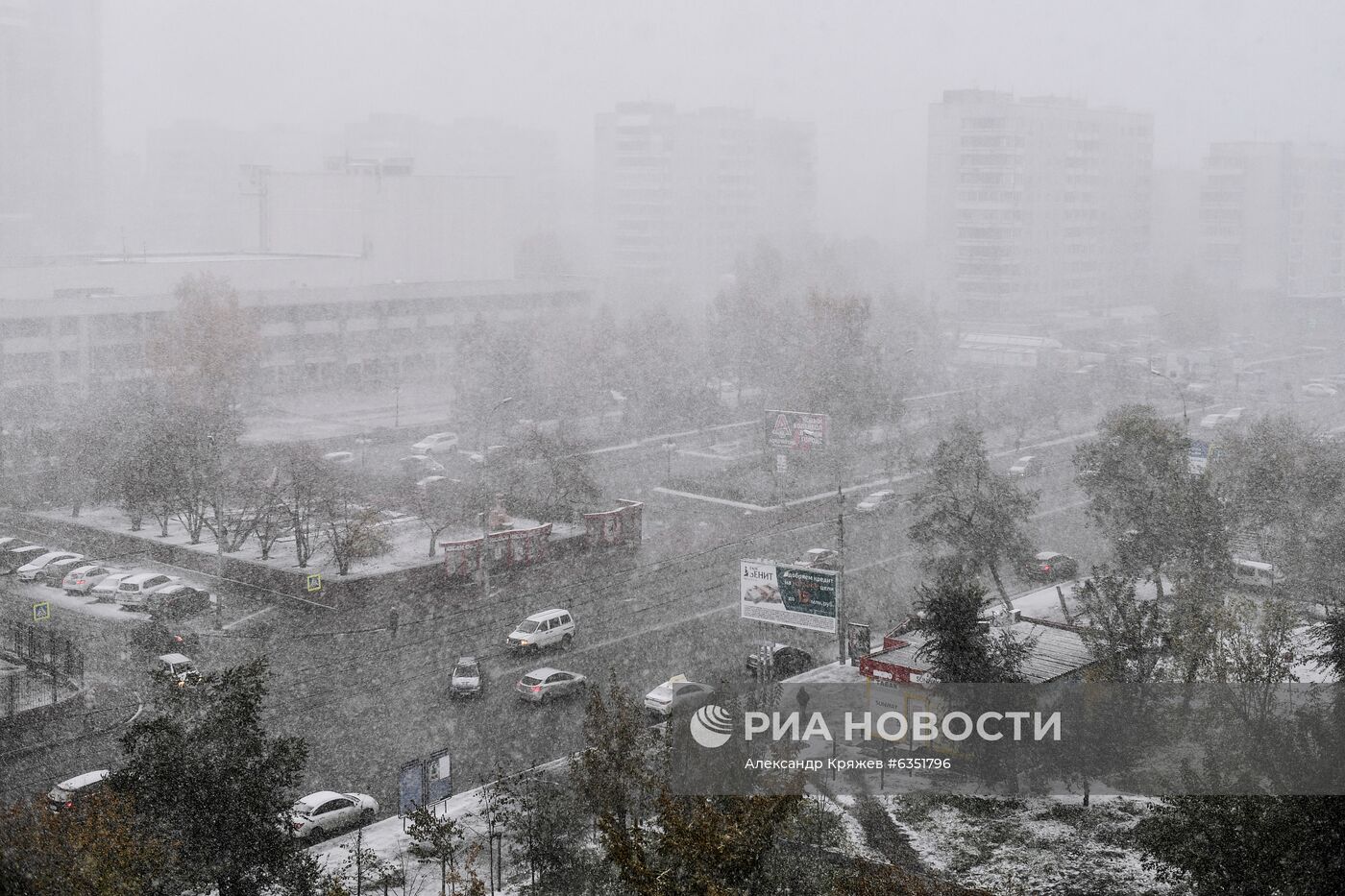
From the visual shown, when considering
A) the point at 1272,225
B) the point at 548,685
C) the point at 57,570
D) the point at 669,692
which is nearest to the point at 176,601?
the point at 57,570

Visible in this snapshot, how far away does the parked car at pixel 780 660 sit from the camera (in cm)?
1004

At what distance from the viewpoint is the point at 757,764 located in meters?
6.56

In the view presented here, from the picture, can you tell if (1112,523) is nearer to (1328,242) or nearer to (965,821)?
(965,821)

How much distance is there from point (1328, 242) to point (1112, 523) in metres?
34.6

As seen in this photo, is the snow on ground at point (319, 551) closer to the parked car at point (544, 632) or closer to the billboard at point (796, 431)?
the parked car at point (544, 632)

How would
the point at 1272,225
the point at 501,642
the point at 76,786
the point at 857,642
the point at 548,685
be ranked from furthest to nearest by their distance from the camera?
the point at 1272,225
the point at 501,642
the point at 857,642
the point at 548,685
the point at 76,786

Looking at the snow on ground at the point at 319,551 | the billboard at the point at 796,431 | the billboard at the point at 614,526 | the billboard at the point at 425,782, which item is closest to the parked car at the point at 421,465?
the snow on ground at the point at 319,551

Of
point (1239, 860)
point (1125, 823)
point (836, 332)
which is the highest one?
point (836, 332)

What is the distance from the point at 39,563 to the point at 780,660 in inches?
309

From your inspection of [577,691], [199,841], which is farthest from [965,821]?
[199,841]

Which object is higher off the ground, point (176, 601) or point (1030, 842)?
point (176, 601)

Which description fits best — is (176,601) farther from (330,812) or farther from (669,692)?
(669,692)

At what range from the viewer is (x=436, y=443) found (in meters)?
20.0

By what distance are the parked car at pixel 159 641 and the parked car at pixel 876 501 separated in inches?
335
